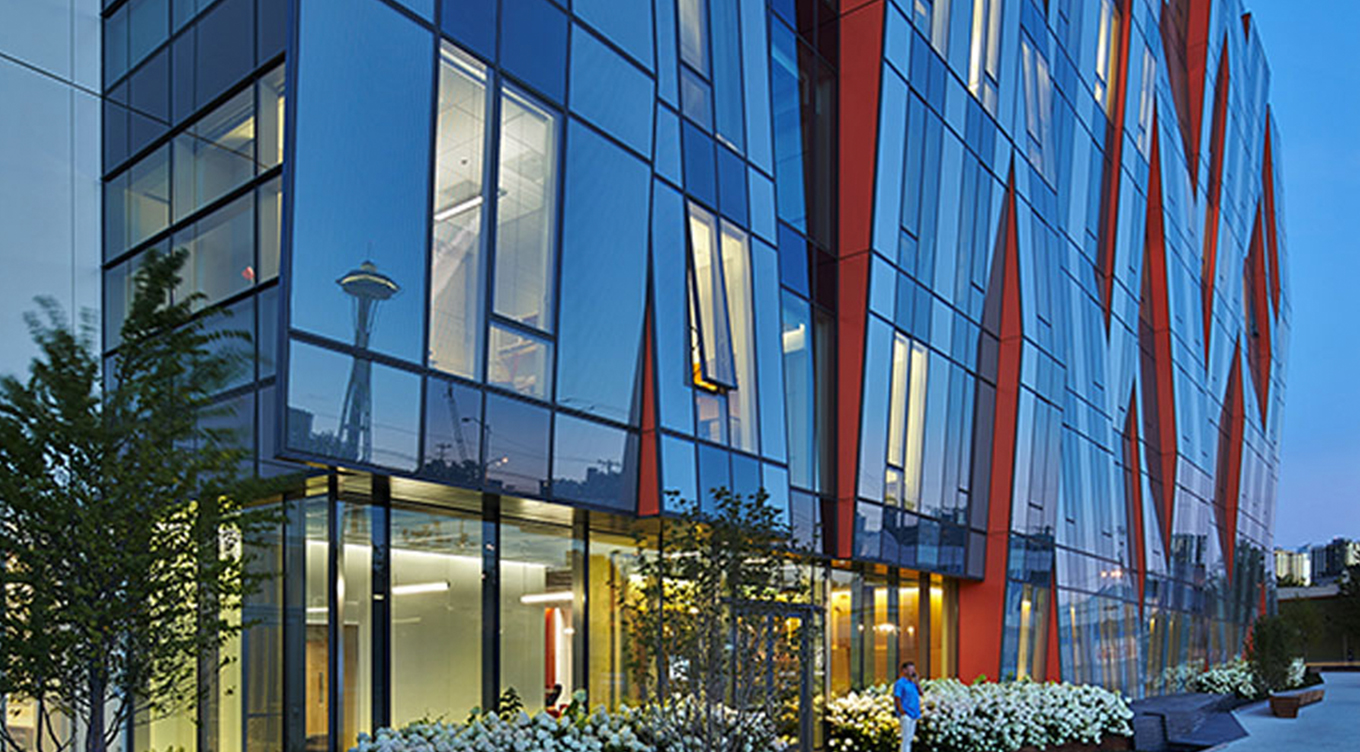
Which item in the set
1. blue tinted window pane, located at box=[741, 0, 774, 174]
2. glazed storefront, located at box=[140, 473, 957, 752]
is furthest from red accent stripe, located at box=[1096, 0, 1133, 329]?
glazed storefront, located at box=[140, 473, 957, 752]

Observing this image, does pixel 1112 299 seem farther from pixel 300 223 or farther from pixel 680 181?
pixel 300 223

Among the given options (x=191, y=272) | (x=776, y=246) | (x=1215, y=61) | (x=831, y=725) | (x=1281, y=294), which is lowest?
(x=831, y=725)

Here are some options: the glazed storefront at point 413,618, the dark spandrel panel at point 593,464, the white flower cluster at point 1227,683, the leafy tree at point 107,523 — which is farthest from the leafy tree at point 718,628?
the white flower cluster at point 1227,683

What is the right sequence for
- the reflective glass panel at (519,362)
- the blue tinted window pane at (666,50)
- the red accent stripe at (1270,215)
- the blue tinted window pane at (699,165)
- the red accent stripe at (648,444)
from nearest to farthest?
the reflective glass panel at (519,362), the red accent stripe at (648,444), the blue tinted window pane at (666,50), the blue tinted window pane at (699,165), the red accent stripe at (1270,215)

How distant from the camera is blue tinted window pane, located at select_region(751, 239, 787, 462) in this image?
17766 millimetres

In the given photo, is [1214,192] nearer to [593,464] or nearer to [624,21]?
[624,21]

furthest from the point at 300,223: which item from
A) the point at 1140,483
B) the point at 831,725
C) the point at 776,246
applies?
the point at 1140,483

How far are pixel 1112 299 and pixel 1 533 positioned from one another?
31263 millimetres

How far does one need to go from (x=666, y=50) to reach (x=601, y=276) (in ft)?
11.9

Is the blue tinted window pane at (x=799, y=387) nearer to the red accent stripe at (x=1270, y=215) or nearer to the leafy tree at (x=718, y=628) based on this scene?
the leafy tree at (x=718, y=628)

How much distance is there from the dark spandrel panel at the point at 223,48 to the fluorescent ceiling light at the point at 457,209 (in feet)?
7.70

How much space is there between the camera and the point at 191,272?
12.9m

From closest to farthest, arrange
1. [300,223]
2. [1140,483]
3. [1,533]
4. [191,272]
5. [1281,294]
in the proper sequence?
1. [1,533]
2. [300,223]
3. [191,272]
4. [1140,483]
5. [1281,294]

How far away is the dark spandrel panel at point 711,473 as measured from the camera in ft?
52.1
